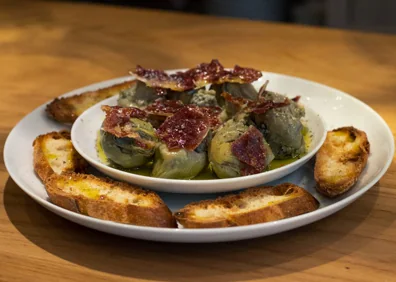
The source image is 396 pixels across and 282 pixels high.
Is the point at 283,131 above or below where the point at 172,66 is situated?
A: above

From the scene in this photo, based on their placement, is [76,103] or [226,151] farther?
[76,103]

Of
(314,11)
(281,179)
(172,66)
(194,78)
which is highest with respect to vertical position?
(194,78)

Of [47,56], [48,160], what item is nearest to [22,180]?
[48,160]

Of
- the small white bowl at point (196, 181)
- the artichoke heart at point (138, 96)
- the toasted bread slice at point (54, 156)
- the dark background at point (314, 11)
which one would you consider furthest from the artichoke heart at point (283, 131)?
the dark background at point (314, 11)

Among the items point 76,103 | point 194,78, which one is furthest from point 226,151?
point 76,103

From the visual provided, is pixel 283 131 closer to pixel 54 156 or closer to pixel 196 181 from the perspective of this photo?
pixel 196 181

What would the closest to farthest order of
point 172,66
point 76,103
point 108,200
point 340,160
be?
point 108,200, point 340,160, point 76,103, point 172,66

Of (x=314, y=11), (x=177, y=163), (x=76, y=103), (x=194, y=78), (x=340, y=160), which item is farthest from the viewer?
(x=314, y=11)

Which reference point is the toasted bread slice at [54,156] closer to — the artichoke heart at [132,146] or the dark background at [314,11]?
the artichoke heart at [132,146]
